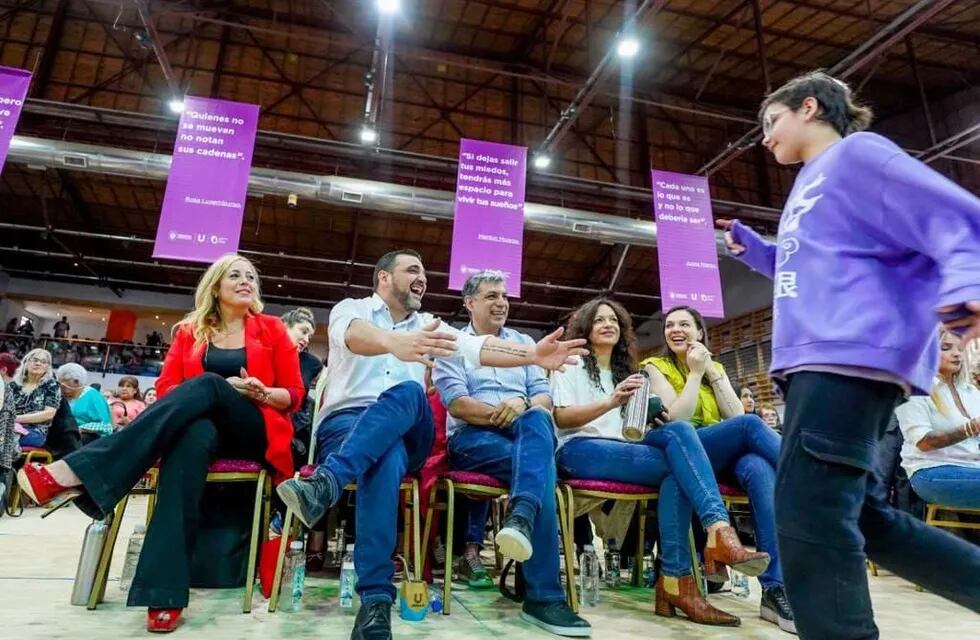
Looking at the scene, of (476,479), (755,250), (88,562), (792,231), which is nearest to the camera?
(792,231)

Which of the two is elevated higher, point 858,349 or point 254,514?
point 858,349

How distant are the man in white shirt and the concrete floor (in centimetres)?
22

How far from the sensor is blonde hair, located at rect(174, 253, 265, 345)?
2246 millimetres

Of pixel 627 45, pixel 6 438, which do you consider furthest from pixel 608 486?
pixel 627 45

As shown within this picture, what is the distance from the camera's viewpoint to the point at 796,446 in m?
1.02

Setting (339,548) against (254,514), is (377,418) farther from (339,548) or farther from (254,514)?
(339,548)

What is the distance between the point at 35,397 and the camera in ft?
14.6

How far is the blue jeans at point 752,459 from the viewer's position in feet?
6.77

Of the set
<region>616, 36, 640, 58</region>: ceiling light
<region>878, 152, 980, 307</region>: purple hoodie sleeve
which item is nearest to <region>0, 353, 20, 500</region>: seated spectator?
<region>878, 152, 980, 307</region>: purple hoodie sleeve

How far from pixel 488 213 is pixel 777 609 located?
483 cm

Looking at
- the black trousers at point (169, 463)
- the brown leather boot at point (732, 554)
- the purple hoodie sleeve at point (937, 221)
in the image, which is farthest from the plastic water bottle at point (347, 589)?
the purple hoodie sleeve at point (937, 221)

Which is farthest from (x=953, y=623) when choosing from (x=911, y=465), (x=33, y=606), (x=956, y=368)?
(x=33, y=606)

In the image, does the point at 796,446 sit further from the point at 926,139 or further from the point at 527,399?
the point at 926,139

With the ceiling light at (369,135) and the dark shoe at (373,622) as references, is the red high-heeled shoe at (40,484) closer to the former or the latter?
the dark shoe at (373,622)
